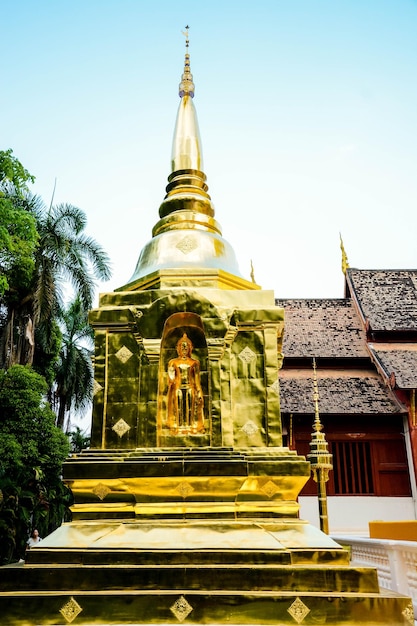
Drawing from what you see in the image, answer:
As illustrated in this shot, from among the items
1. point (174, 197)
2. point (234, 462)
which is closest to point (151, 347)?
point (234, 462)

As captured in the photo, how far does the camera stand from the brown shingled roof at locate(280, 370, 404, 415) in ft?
48.9

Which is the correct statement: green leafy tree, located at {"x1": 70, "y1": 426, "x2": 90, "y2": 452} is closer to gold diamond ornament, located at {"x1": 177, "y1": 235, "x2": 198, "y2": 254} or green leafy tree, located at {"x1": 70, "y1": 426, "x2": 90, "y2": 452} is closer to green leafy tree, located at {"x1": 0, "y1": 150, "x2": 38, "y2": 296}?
green leafy tree, located at {"x1": 0, "y1": 150, "x2": 38, "y2": 296}

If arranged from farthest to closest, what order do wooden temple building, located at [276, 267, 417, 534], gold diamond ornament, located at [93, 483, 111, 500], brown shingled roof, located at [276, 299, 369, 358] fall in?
1. brown shingled roof, located at [276, 299, 369, 358]
2. wooden temple building, located at [276, 267, 417, 534]
3. gold diamond ornament, located at [93, 483, 111, 500]

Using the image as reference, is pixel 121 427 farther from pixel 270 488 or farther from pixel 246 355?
pixel 270 488

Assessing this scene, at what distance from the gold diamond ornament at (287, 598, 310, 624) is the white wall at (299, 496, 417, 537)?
11.2 m

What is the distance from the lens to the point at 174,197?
6.99 m

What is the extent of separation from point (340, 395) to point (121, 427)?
1127 centimetres

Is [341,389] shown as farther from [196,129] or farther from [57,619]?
[57,619]

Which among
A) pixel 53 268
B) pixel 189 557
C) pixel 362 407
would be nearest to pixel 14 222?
pixel 53 268

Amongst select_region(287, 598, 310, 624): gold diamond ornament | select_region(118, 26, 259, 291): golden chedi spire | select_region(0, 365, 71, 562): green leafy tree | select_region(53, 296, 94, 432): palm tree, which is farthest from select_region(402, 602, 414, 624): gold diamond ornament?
select_region(53, 296, 94, 432): palm tree

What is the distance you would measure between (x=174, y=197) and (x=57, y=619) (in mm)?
4905

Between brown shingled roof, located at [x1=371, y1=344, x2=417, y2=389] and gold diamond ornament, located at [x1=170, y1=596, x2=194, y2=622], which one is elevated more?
brown shingled roof, located at [x1=371, y1=344, x2=417, y2=389]

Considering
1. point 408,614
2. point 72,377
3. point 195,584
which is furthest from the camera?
point 72,377

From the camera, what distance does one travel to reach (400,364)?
16.0 m
